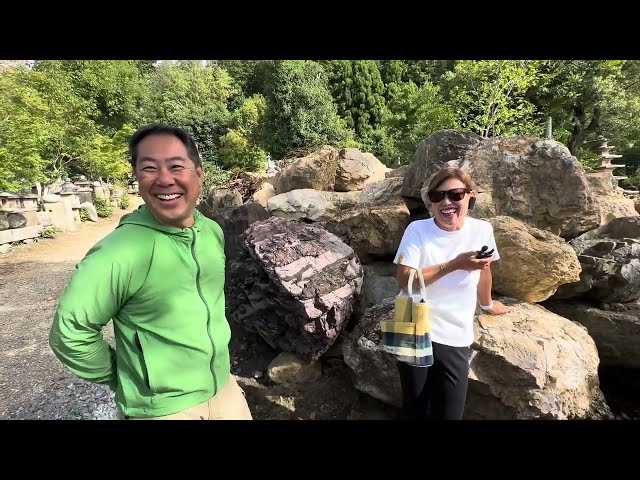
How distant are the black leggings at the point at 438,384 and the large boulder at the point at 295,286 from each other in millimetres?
1213

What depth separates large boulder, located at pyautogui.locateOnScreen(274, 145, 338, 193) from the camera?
18.1ft

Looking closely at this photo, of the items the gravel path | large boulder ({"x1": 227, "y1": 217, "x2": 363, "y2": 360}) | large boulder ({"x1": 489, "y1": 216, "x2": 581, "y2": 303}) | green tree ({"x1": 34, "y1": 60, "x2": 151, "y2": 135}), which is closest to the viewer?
large boulder ({"x1": 489, "y1": 216, "x2": 581, "y2": 303})

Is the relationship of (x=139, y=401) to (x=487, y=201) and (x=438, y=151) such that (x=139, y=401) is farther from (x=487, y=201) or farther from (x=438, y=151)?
(x=438, y=151)

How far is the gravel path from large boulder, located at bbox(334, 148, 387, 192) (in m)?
3.90

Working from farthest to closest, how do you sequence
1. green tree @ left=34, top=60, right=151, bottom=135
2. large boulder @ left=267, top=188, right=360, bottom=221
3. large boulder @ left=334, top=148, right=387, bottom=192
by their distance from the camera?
green tree @ left=34, top=60, right=151, bottom=135 → large boulder @ left=334, top=148, right=387, bottom=192 → large boulder @ left=267, top=188, right=360, bottom=221

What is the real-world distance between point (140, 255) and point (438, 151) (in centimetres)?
314

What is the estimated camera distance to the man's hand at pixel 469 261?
164 centimetres

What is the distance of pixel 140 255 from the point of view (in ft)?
3.75

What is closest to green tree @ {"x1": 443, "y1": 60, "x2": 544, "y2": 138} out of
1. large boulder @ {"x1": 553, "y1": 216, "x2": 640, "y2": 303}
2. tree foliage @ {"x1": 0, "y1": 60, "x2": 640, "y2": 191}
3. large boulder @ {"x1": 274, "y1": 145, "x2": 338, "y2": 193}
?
tree foliage @ {"x1": 0, "y1": 60, "x2": 640, "y2": 191}

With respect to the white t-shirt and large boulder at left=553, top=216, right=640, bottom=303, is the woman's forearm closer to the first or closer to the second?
the white t-shirt

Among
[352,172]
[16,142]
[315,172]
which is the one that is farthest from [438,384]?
[16,142]

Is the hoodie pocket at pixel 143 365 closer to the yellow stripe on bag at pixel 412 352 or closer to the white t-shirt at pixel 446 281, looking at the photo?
the yellow stripe on bag at pixel 412 352

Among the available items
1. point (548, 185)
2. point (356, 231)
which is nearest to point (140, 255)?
point (356, 231)

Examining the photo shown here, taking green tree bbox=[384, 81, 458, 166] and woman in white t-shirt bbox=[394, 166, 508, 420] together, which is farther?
green tree bbox=[384, 81, 458, 166]
